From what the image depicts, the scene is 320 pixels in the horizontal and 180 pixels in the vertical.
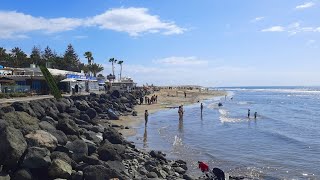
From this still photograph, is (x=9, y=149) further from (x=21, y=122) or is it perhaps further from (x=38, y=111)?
(x=38, y=111)

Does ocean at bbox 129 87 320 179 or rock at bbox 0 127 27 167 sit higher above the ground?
rock at bbox 0 127 27 167

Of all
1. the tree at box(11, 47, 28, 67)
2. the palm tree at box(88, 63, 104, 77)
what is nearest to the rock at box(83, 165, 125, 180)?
the tree at box(11, 47, 28, 67)

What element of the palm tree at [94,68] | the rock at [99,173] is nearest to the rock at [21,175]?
the rock at [99,173]

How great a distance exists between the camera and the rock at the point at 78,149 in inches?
652

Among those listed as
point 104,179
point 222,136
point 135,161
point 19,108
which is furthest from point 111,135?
point 222,136

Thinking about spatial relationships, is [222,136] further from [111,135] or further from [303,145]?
[111,135]

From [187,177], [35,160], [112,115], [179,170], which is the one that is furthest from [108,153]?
[112,115]

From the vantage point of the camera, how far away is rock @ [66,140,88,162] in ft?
54.3

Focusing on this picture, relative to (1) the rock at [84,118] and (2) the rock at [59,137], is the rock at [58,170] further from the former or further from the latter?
(1) the rock at [84,118]

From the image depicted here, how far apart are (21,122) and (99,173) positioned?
20.3ft

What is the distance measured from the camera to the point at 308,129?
41.8 metres

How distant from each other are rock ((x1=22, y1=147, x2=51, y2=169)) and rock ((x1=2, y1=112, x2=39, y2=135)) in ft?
9.76

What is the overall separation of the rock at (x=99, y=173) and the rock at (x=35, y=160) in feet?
4.95

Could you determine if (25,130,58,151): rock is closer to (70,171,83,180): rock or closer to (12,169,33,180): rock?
(12,169,33,180): rock
